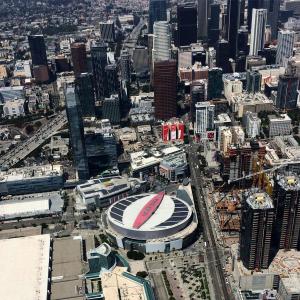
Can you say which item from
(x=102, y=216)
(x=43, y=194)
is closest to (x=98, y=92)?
(x=43, y=194)

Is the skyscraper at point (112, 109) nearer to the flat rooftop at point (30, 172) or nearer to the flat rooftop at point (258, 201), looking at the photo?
the flat rooftop at point (30, 172)

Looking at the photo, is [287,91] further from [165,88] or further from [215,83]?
[165,88]

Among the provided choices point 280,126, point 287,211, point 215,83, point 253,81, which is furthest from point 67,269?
point 253,81

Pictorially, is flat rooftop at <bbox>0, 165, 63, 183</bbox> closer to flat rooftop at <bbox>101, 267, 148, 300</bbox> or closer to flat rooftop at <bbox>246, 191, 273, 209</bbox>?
flat rooftop at <bbox>101, 267, 148, 300</bbox>

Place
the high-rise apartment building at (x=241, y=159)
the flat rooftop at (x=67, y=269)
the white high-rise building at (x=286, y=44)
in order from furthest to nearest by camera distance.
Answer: the white high-rise building at (x=286, y=44), the high-rise apartment building at (x=241, y=159), the flat rooftop at (x=67, y=269)

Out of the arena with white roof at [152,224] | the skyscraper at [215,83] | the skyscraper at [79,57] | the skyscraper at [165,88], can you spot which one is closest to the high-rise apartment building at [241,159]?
the arena with white roof at [152,224]

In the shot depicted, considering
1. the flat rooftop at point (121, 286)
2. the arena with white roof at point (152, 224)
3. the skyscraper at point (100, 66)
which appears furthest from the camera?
the skyscraper at point (100, 66)

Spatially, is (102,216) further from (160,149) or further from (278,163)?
(278,163)
